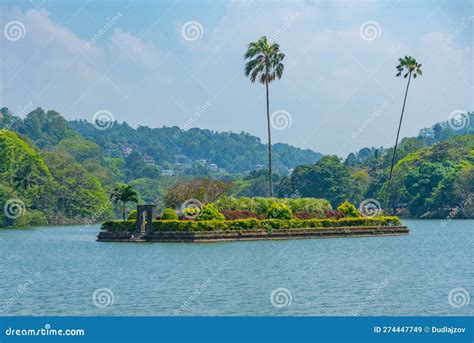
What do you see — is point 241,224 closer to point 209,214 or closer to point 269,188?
point 209,214

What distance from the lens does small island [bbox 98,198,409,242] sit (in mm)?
72375

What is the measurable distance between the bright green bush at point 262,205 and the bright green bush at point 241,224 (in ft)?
7.38

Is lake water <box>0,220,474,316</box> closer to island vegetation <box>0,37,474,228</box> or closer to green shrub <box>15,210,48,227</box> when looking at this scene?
island vegetation <box>0,37,474,228</box>

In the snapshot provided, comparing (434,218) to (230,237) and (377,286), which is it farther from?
(377,286)

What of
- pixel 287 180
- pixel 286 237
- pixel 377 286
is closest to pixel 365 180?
pixel 287 180

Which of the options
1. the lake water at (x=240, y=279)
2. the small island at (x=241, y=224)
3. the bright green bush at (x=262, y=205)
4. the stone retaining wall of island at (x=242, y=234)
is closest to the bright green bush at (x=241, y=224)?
the small island at (x=241, y=224)

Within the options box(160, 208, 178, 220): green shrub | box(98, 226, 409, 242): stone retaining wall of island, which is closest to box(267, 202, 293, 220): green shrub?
box(98, 226, 409, 242): stone retaining wall of island

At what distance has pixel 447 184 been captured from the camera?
145250 millimetres

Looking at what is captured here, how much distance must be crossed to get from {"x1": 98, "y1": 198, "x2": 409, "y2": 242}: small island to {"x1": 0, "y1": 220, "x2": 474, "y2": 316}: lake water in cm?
238

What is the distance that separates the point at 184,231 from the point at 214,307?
34182mm

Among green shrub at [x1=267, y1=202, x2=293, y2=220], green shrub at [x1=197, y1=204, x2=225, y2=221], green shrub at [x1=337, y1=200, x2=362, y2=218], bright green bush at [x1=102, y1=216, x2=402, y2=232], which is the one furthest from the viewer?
green shrub at [x1=337, y1=200, x2=362, y2=218]

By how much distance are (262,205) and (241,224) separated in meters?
5.59

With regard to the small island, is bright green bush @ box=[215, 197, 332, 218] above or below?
above

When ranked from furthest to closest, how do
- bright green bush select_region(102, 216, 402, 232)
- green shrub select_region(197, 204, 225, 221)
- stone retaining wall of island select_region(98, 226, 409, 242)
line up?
green shrub select_region(197, 204, 225, 221) < bright green bush select_region(102, 216, 402, 232) < stone retaining wall of island select_region(98, 226, 409, 242)
